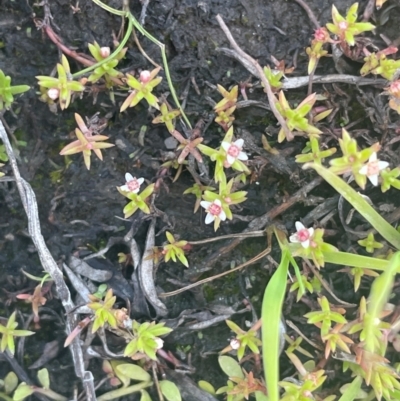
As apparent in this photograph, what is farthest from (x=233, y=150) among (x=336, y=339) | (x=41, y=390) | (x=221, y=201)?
(x=41, y=390)

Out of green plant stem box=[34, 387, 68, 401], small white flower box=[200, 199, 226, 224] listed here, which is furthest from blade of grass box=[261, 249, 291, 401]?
green plant stem box=[34, 387, 68, 401]

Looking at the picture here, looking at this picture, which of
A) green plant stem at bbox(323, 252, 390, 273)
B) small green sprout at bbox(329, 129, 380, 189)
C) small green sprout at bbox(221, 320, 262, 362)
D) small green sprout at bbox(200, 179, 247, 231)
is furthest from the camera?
small green sprout at bbox(221, 320, 262, 362)

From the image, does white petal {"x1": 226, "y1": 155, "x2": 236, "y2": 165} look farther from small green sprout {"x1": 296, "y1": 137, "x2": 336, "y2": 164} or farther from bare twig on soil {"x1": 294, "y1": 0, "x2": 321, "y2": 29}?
bare twig on soil {"x1": 294, "y1": 0, "x2": 321, "y2": 29}

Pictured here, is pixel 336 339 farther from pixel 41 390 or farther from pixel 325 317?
pixel 41 390

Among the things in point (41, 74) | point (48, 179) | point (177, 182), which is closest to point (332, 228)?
point (177, 182)

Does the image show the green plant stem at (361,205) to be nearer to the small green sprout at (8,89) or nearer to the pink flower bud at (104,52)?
the pink flower bud at (104,52)

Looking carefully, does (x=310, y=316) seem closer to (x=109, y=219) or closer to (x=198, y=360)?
(x=198, y=360)
